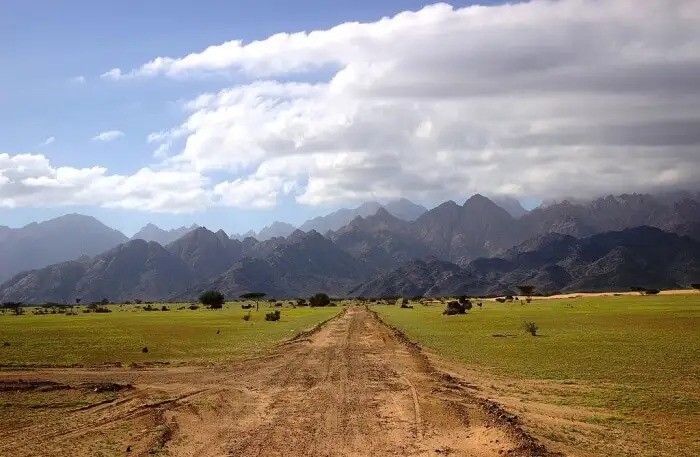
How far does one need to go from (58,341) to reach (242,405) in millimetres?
35938

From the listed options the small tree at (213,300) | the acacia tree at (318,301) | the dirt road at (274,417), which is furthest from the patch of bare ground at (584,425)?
the small tree at (213,300)

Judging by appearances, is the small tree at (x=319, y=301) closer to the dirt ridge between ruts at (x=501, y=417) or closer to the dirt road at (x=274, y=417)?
the dirt road at (x=274, y=417)

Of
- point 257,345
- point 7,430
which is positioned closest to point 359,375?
point 7,430

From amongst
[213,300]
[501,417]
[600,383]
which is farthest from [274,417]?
[213,300]

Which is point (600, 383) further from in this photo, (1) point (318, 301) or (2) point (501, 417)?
(1) point (318, 301)

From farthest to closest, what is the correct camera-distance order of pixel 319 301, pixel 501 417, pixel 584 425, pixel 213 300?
pixel 319 301
pixel 213 300
pixel 501 417
pixel 584 425

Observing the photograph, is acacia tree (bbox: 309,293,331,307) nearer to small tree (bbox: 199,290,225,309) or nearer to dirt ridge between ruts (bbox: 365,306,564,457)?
small tree (bbox: 199,290,225,309)

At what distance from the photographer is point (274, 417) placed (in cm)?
1883

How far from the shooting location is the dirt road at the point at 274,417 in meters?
15.3

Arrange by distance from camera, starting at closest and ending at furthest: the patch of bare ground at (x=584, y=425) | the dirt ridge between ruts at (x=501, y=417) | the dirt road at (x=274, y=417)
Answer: the dirt ridge between ruts at (x=501, y=417) → the patch of bare ground at (x=584, y=425) → the dirt road at (x=274, y=417)

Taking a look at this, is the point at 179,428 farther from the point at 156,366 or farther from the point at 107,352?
the point at 107,352

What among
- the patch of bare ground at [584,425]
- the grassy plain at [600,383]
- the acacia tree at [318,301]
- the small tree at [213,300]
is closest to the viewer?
the patch of bare ground at [584,425]

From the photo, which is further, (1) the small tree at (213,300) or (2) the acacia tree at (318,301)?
(2) the acacia tree at (318,301)

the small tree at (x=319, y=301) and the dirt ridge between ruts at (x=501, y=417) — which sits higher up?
the dirt ridge between ruts at (x=501, y=417)
